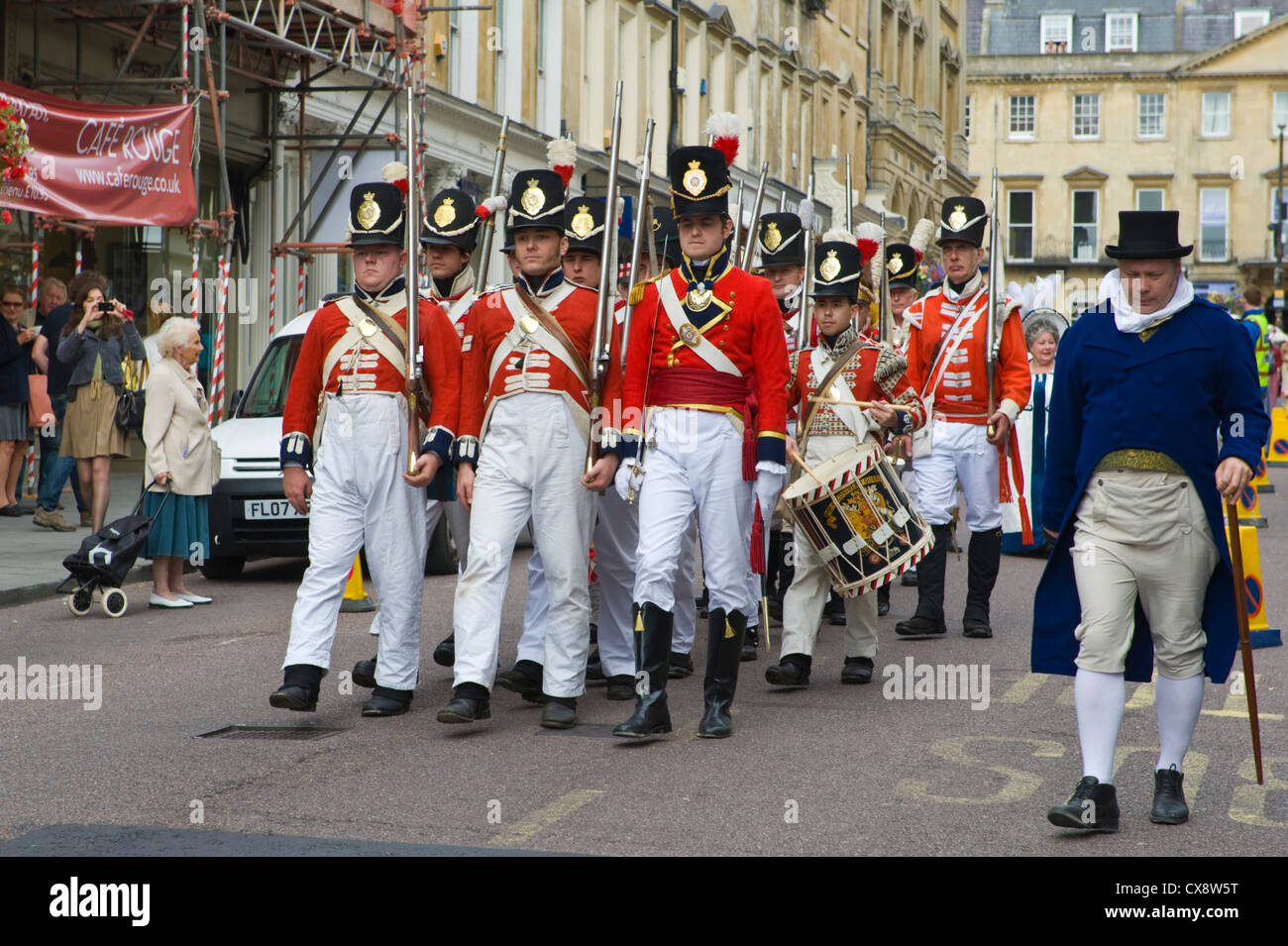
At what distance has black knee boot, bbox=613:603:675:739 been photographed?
705cm

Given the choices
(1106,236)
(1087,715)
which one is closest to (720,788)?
(1087,715)

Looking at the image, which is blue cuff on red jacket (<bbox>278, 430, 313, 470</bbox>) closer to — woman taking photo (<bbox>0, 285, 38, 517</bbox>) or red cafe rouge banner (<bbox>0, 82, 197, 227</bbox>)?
red cafe rouge banner (<bbox>0, 82, 197, 227</bbox>)

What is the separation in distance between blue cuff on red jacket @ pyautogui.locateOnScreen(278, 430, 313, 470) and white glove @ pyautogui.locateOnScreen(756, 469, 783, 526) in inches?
74.7

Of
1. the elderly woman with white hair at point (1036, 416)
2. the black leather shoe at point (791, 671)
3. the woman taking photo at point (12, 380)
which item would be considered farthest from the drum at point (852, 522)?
the woman taking photo at point (12, 380)

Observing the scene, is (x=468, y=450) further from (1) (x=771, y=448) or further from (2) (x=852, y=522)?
(2) (x=852, y=522)

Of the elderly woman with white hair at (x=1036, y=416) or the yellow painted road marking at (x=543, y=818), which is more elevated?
the elderly woman with white hair at (x=1036, y=416)

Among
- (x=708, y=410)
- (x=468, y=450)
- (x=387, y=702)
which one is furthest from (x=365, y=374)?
(x=708, y=410)

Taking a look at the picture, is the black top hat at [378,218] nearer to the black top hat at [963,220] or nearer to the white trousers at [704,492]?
the white trousers at [704,492]

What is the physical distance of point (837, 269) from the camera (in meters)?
8.67

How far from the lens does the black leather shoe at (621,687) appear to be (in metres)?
8.17

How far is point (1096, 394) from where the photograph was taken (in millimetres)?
5977

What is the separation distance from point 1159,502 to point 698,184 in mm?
2386

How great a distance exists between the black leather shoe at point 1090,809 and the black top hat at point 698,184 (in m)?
2.78
